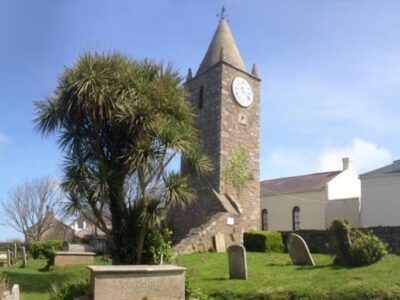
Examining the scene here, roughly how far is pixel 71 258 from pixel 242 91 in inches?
585

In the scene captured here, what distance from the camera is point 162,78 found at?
17.1 meters

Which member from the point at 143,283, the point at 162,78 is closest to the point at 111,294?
the point at 143,283

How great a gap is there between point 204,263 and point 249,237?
26.1 ft

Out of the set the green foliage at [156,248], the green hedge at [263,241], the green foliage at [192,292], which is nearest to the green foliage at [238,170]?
the green hedge at [263,241]

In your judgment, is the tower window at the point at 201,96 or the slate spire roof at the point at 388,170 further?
the slate spire roof at the point at 388,170

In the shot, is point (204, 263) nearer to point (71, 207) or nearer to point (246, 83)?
point (71, 207)

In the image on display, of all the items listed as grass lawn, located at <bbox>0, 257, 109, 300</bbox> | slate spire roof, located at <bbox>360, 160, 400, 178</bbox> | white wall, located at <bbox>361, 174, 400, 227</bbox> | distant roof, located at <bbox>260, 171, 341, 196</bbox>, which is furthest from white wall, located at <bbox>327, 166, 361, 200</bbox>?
grass lawn, located at <bbox>0, 257, 109, 300</bbox>

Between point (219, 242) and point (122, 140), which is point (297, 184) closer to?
point (219, 242)

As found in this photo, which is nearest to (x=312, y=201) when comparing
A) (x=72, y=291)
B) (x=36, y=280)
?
(x=36, y=280)

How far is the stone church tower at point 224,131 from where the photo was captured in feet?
93.6

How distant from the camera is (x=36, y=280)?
699 inches

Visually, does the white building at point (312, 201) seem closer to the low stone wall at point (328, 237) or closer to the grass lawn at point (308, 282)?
the low stone wall at point (328, 237)

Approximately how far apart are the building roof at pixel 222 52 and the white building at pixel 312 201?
12341mm

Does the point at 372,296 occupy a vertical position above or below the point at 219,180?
below
